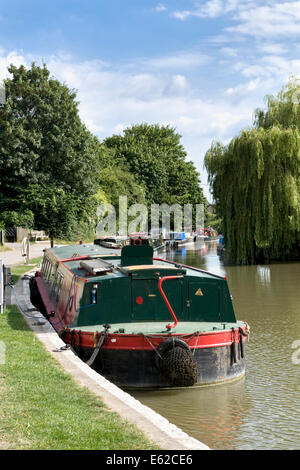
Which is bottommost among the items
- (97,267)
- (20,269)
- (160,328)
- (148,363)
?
(148,363)

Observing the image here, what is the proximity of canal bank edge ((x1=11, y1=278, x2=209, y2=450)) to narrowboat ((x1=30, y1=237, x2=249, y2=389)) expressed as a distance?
0.58 m

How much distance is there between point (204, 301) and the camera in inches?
504

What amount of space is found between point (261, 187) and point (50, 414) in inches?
1190

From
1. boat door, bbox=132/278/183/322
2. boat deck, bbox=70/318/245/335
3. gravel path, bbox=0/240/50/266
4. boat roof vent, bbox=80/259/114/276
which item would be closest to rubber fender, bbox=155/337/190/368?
boat deck, bbox=70/318/245/335

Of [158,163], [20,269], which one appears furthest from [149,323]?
[158,163]

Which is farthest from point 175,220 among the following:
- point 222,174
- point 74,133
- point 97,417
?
point 97,417

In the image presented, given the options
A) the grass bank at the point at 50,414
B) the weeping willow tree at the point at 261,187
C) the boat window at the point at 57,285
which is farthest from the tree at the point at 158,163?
the grass bank at the point at 50,414

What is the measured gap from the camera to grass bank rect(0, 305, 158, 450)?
630 cm

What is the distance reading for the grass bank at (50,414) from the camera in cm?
630

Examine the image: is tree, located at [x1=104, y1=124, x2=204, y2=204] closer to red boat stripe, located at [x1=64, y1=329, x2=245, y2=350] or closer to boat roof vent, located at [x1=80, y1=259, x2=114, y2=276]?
boat roof vent, located at [x1=80, y1=259, x2=114, y2=276]

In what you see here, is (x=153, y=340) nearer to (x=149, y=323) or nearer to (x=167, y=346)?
(x=167, y=346)

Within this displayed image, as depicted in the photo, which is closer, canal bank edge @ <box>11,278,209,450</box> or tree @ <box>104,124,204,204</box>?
canal bank edge @ <box>11,278,209,450</box>

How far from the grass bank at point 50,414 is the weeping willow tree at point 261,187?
26988 millimetres

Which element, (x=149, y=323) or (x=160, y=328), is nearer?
(x=160, y=328)
